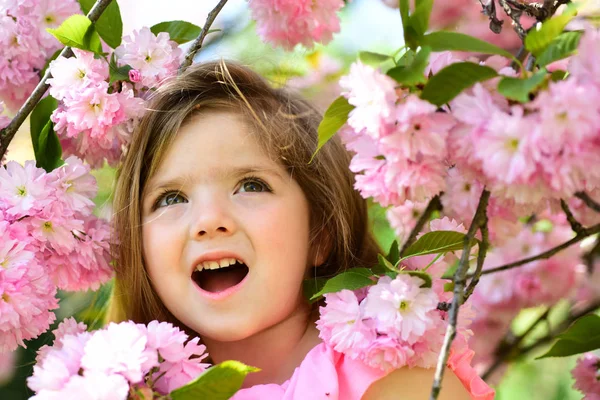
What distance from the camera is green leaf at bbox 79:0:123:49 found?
1.70m

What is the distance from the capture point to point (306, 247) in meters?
1.69

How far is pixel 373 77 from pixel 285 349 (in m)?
0.71

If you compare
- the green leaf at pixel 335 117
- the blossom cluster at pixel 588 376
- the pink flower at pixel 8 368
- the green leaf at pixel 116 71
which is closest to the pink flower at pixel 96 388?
the green leaf at pixel 335 117

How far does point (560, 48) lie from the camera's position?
3.71 ft

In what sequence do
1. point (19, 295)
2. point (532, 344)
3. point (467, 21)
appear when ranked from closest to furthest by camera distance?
point (19, 295) < point (532, 344) < point (467, 21)

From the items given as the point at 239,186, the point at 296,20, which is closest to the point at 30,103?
the point at 239,186

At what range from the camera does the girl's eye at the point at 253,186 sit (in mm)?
1637

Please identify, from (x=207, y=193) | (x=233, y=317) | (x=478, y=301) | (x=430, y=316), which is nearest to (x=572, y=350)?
(x=430, y=316)

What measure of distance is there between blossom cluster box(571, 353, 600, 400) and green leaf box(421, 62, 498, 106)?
0.84 meters

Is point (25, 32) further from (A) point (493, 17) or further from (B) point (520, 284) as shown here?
(B) point (520, 284)

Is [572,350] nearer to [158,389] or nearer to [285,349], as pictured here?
[285,349]

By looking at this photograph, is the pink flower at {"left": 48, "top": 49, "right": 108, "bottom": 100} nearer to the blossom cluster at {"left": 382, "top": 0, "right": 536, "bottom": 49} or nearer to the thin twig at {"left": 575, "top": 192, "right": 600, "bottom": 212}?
the thin twig at {"left": 575, "top": 192, "right": 600, "bottom": 212}

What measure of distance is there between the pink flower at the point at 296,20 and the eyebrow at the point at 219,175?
10.4 inches

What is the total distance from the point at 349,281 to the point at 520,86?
0.49 meters
